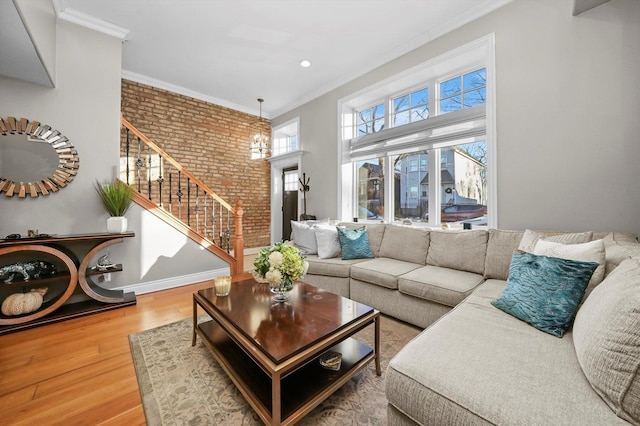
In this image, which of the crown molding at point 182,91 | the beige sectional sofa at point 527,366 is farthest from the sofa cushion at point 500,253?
the crown molding at point 182,91

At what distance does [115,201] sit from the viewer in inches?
114

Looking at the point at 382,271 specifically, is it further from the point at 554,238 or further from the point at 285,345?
the point at 285,345

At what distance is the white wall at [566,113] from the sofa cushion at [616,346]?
1.60m

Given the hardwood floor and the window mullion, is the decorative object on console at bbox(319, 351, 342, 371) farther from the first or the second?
the window mullion

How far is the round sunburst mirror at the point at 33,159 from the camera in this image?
8.24 feet

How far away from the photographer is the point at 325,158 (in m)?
4.60

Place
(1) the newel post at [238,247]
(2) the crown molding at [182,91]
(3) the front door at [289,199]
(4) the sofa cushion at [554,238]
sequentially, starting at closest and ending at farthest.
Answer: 1. (4) the sofa cushion at [554,238]
2. (1) the newel post at [238,247]
3. (2) the crown molding at [182,91]
4. (3) the front door at [289,199]

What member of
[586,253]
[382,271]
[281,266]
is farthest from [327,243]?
[586,253]

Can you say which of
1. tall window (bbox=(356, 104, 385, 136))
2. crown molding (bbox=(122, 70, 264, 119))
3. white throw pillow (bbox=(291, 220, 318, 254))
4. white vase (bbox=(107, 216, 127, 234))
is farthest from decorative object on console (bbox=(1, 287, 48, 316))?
tall window (bbox=(356, 104, 385, 136))

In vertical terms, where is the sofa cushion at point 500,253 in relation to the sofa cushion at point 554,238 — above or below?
below

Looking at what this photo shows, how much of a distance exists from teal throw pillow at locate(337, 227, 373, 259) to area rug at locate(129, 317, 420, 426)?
114 cm

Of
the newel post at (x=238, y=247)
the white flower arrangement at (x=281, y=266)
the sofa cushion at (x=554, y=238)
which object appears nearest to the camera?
the white flower arrangement at (x=281, y=266)

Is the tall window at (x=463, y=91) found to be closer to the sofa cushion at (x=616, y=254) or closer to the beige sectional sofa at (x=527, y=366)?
the beige sectional sofa at (x=527, y=366)

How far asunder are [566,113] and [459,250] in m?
1.55
